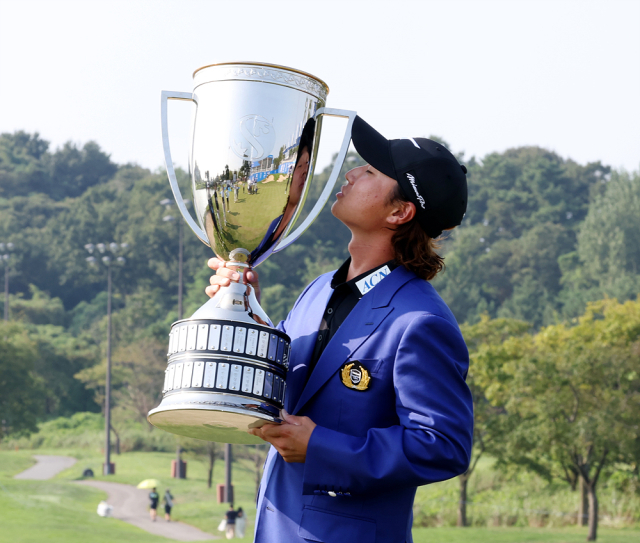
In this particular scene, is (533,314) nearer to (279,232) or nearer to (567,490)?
(567,490)

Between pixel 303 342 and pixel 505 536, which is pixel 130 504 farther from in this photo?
pixel 303 342

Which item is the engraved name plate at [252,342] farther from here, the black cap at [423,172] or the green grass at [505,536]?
the green grass at [505,536]

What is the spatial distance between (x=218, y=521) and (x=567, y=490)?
1124cm

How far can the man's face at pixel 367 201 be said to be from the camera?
8.38 feet

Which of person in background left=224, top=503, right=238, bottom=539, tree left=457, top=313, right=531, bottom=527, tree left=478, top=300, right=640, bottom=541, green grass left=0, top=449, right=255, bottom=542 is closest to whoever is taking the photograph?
green grass left=0, top=449, right=255, bottom=542

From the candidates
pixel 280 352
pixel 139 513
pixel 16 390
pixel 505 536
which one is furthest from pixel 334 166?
pixel 16 390

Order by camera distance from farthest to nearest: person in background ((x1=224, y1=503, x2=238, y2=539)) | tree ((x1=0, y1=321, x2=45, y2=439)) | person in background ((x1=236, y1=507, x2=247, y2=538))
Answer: tree ((x1=0, y1=321, x2=45, y2=439))
person in background ((x1=236, y1=507, x2=247, y2=538))
person in background ((x1=224, y1=503, x2=238, y2=539))

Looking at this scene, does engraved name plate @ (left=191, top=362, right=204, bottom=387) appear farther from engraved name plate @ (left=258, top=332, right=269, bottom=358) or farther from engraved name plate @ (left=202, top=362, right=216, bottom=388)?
engraved name plate @ (left=258, top=332, right=269, bottom=358)

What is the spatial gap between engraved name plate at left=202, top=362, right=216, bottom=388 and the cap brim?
757mm

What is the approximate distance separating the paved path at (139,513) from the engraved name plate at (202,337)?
2258cm

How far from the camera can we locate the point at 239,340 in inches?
90.7

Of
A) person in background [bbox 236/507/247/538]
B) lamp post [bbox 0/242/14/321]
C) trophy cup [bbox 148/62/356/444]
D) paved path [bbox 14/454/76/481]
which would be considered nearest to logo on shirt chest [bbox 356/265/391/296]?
trophy cup [bbox 148/62/356/444]

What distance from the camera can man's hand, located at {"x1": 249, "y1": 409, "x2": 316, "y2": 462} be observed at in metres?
2.23

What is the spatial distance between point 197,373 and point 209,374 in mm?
36
